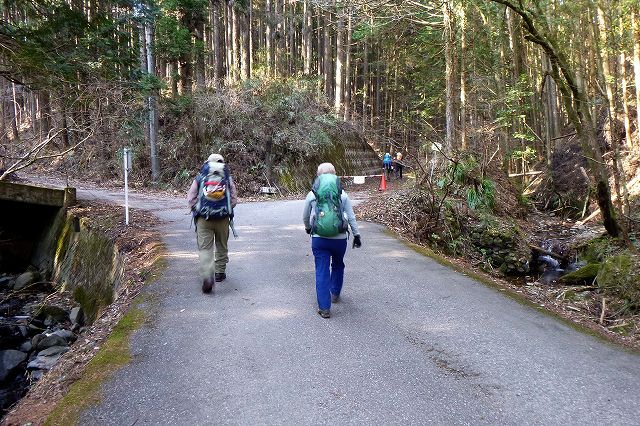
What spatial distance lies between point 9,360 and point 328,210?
580 centimetres

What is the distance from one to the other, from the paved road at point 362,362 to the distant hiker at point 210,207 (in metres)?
0.45

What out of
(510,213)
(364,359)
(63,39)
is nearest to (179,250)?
(364,359)

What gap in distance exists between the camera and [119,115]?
47.6 ft

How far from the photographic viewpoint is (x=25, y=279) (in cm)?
1224

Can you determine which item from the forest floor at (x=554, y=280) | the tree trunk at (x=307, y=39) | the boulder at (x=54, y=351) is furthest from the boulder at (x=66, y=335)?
the tree trunk at (x=307, y=39)

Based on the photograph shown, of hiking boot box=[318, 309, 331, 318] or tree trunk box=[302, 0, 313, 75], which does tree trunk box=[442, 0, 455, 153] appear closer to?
hiking boot box=[318, 309, 331, 318]

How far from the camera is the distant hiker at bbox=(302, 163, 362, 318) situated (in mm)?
5398

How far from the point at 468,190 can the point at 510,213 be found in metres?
2.57

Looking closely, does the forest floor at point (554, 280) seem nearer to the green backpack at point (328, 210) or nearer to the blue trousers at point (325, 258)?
the blue trousers at point (325, 258)

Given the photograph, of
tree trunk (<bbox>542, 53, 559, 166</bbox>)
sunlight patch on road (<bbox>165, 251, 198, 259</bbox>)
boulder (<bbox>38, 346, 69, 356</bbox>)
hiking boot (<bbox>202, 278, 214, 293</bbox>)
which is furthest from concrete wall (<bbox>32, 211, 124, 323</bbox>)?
tree trunk (<bbox>542, 53, 559, 166</bbox>)

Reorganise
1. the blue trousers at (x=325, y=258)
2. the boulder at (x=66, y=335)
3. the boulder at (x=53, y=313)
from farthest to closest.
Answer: the boulder at (x=53, y=313) < the boulder at (x=66, y=335) < the blue trousers at (x=325, y=258)

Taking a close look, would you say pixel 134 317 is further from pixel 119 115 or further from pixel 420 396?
pixel 119 115

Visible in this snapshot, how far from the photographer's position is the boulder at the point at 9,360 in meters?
6.91

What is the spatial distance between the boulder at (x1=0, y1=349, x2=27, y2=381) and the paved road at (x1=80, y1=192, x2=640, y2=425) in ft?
8.74
